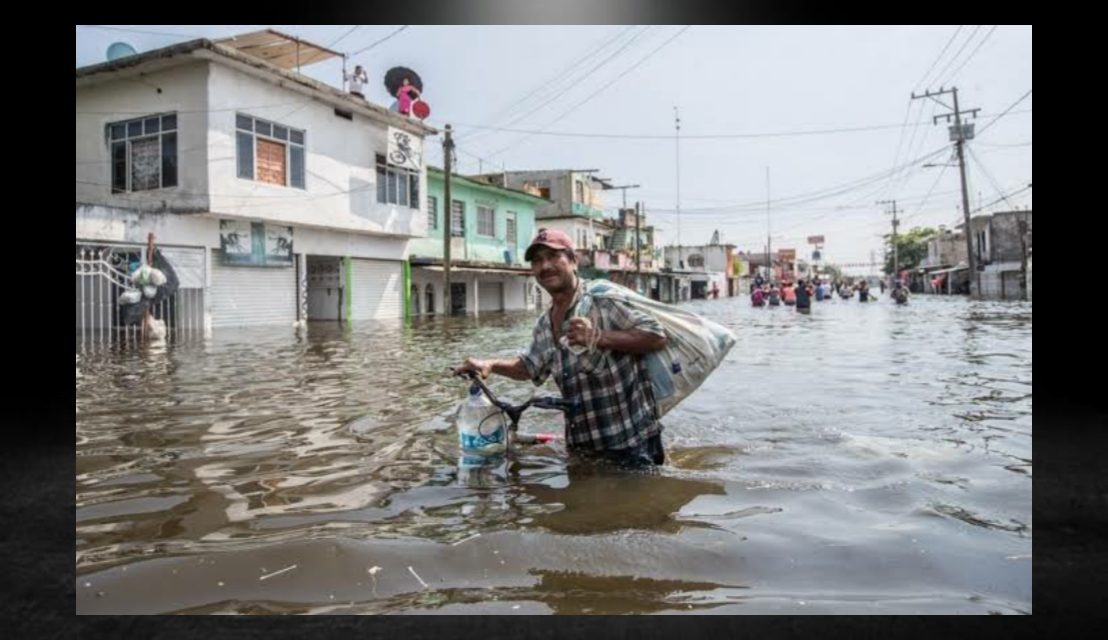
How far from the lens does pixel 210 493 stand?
388 cm

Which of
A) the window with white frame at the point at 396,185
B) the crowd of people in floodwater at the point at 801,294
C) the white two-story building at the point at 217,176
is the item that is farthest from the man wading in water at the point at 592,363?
the crowd of people in floodwater at the point at 801,294

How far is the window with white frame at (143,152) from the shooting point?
58.6 feet

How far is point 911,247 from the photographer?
75.0 m

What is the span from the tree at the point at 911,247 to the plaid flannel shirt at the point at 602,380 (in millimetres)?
76503

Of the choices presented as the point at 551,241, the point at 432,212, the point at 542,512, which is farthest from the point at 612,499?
the point at 432,212

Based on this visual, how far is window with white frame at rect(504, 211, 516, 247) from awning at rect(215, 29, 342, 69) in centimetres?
1317

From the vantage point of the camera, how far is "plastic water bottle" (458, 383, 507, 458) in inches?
160

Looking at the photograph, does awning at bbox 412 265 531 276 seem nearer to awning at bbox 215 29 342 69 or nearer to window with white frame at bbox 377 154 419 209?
window with white frame at bbox 377 154 419 209

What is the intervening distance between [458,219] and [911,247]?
59.4 metres

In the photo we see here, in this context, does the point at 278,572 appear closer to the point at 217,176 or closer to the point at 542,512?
the point at 542,512

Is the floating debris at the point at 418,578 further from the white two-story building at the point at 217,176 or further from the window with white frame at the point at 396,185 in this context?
the window with white frame at the point at 396,185

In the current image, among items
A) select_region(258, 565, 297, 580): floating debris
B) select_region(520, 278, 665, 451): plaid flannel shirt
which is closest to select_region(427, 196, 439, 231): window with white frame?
select_region(520, 278, 665, 451): plaid flannel shirt
